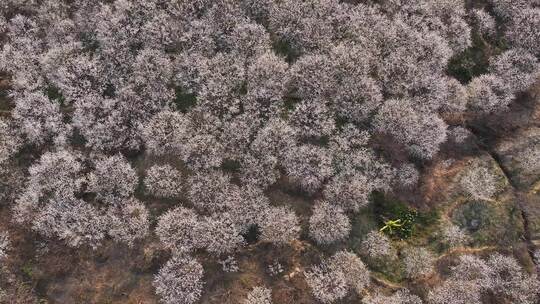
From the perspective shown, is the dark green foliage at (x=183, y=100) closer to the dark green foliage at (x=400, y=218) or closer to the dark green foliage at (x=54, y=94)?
the dark green foliage at (x=54, y=94)

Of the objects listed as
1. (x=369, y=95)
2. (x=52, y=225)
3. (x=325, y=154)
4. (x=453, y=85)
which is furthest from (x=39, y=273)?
(x=453, y=85)

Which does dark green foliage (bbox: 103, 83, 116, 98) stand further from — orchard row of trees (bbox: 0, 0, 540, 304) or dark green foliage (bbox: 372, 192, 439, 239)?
dark green foliage (bbox: 372, 192, 439, 239)

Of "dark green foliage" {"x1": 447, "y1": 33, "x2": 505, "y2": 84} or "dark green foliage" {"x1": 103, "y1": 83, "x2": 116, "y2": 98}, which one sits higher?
"dark green foliage" {"x1": 447, "y1": 33, "x2": 505, "y2": 84}

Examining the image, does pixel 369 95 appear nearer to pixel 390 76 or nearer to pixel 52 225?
pixel 390 76

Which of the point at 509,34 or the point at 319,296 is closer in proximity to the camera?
the point at 319,296

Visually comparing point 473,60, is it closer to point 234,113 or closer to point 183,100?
point 234,113

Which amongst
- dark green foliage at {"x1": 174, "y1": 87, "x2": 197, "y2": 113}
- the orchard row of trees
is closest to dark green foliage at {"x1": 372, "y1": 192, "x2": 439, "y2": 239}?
the orchard row of trees

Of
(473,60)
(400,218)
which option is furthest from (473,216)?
(473,60)

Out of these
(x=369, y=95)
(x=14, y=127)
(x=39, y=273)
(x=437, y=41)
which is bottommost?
(x=39, y=273)
